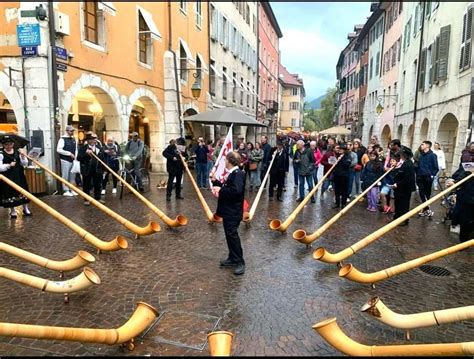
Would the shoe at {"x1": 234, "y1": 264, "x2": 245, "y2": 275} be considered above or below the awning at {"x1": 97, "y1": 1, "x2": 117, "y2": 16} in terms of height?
below

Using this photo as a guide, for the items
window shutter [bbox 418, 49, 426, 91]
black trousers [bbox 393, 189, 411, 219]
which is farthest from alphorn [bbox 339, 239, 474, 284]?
window shutter [bbox 418, 49, 426, 91]

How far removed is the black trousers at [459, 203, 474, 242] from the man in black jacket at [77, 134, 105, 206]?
26.8 ft

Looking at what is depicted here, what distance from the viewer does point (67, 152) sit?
9844mm

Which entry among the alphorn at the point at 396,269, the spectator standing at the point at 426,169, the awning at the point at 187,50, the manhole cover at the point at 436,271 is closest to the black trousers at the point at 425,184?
the spectator standing at the point at 426,169

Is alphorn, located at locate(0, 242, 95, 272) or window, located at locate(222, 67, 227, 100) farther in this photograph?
window, located at locate(222, 67, 227, 100)

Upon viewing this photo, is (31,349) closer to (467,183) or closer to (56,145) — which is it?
(467,183)

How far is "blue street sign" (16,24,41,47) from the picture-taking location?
32.2ft

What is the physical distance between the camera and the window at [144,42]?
49.4 ft

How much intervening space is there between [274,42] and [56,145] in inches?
1671

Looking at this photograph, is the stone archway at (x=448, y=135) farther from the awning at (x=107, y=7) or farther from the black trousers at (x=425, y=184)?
the awning at (x=107, y=7)

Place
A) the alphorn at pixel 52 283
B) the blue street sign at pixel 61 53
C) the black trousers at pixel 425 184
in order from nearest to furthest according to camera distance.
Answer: the alphorn at pixel 52 283 → the black trousers at pixel 425 184 → the blue street sign at pixel 61 53

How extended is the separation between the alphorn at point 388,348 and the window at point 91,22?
1186 centimetres

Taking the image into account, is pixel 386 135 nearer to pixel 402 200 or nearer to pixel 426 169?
pixel 426 169

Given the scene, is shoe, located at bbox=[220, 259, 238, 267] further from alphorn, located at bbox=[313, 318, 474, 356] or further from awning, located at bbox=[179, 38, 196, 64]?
awning, located at bbox=[179, 38, 196, 64]
